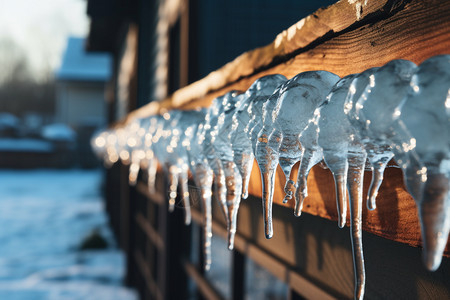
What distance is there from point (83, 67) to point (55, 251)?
2020 centimetres

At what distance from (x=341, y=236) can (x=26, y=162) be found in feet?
79.3

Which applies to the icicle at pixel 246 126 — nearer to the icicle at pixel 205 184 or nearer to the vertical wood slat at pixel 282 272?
the icicle at pixel 205 184

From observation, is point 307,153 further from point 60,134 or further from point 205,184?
point 60,134

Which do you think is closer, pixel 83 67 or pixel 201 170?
pixel 201 170

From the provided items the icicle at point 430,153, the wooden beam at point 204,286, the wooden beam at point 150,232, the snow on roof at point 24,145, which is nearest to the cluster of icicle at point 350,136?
the icicle at point 430,153

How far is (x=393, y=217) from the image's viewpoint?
646mm

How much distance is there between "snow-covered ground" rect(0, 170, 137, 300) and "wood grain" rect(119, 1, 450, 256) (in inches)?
197

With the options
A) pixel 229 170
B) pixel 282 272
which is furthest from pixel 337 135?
pixel 282 272

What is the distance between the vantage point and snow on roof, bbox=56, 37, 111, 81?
79.7 feet

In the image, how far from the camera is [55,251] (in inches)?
296

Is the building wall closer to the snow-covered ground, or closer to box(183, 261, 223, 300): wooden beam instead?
the snow-covered ground

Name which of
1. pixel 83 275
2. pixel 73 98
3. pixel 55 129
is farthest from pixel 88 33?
pixel 73 98

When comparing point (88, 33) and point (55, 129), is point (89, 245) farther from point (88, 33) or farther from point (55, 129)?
point (55, 129)

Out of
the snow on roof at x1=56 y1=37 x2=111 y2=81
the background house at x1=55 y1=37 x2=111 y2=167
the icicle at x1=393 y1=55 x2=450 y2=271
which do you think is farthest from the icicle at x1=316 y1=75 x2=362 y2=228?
the background house at x1=55 y1=37 x2=111 y2=167
